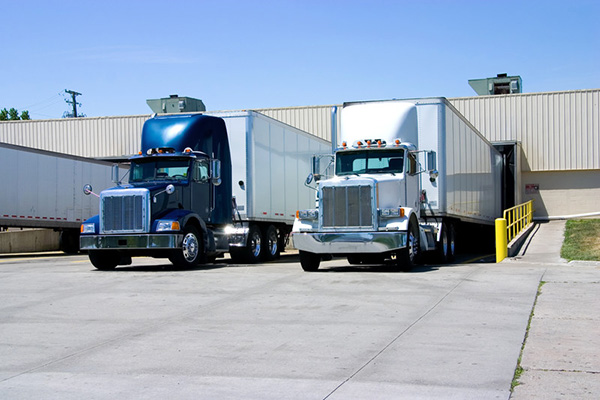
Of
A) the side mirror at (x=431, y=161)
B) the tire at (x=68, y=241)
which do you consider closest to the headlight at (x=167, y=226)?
the side mirror at (x=431, y=161)

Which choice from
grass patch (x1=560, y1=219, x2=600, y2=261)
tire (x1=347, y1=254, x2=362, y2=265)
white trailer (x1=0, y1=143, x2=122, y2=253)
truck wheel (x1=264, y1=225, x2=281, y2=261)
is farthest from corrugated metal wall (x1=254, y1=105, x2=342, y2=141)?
tire (x1=347, y1=254, x2=362, y2=265)

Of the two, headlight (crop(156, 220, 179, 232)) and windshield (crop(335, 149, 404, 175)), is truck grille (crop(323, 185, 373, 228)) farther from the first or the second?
headlight (crop(156, 220, 179, 232))

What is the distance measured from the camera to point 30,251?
36250 mm

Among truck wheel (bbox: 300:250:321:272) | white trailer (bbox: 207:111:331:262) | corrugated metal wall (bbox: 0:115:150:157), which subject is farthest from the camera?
corrugated metal wall (bbox: 0:115:150:157)

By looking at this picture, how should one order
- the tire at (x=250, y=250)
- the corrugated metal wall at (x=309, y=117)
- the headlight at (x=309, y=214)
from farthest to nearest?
the corrugated metal wall at (x=309, y=117)
the tire at (x=250, y=250)
the headlight at (x=309, y=214)

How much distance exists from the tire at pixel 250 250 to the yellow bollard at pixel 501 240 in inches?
250

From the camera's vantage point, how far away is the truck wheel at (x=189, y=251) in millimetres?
17750

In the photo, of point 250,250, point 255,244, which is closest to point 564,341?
point 250,250

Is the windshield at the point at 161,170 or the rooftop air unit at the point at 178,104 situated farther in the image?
the rooftop air unit at the point at 178,104

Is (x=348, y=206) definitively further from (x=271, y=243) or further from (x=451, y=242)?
(x=271, y=243)

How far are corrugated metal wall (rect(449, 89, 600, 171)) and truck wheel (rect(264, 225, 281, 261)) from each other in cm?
1837

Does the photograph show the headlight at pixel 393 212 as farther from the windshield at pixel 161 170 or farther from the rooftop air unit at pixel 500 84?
the rooftop air unit at pixel 500 84

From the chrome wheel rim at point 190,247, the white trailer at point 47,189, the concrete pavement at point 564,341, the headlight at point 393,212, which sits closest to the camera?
the concrete pavement at point 564,341

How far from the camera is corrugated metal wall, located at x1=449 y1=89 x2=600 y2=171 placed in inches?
1470
